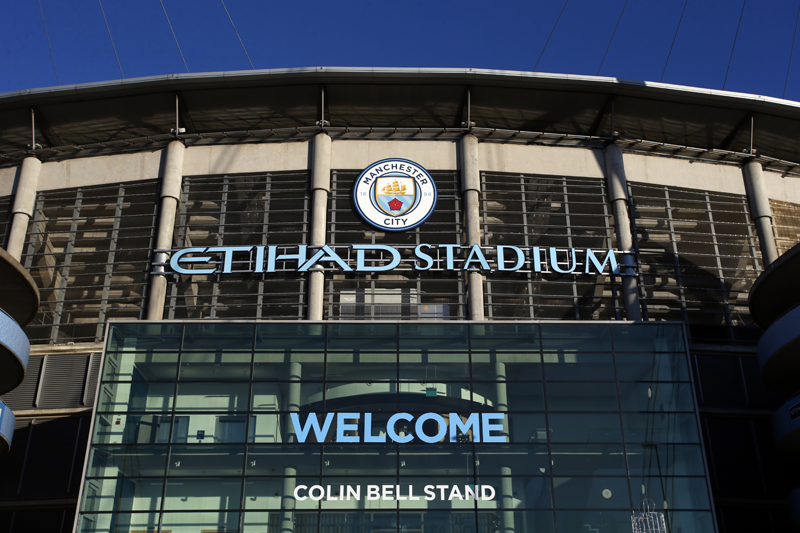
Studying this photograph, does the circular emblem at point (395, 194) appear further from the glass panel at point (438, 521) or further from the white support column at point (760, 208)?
the white support column at point (760, 208)

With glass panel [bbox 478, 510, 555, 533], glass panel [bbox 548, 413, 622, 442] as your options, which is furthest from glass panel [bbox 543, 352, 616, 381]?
glass panel [bbox 478, 510, 555, 533]

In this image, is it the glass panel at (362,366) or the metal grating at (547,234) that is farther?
the metal grating at (547,234)

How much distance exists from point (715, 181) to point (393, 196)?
17.1 m

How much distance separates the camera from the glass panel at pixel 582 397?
1262 inches

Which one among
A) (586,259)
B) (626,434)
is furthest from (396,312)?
(626,434)

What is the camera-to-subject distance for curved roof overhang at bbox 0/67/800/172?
1588 inches

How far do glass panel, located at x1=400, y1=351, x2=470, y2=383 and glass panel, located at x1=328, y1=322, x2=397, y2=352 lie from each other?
857mm

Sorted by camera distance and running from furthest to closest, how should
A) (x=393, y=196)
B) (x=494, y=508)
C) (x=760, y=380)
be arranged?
1. (x=393, y=196)
2. (x=760, y=380)
3. (x=494, y=508)

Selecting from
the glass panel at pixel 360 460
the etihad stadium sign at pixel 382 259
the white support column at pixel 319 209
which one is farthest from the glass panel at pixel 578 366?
the white support column at pixel 319 209

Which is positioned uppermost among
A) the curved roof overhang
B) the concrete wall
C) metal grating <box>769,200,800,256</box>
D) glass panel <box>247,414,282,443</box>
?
the curved roof overhang

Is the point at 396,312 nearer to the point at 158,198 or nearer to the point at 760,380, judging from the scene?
the point at 158,198

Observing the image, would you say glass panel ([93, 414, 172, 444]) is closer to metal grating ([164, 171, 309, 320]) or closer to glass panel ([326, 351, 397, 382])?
glass panel ([326, 351, 397, 382])

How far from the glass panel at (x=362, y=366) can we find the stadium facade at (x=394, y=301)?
84mm

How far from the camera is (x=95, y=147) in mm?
42500
